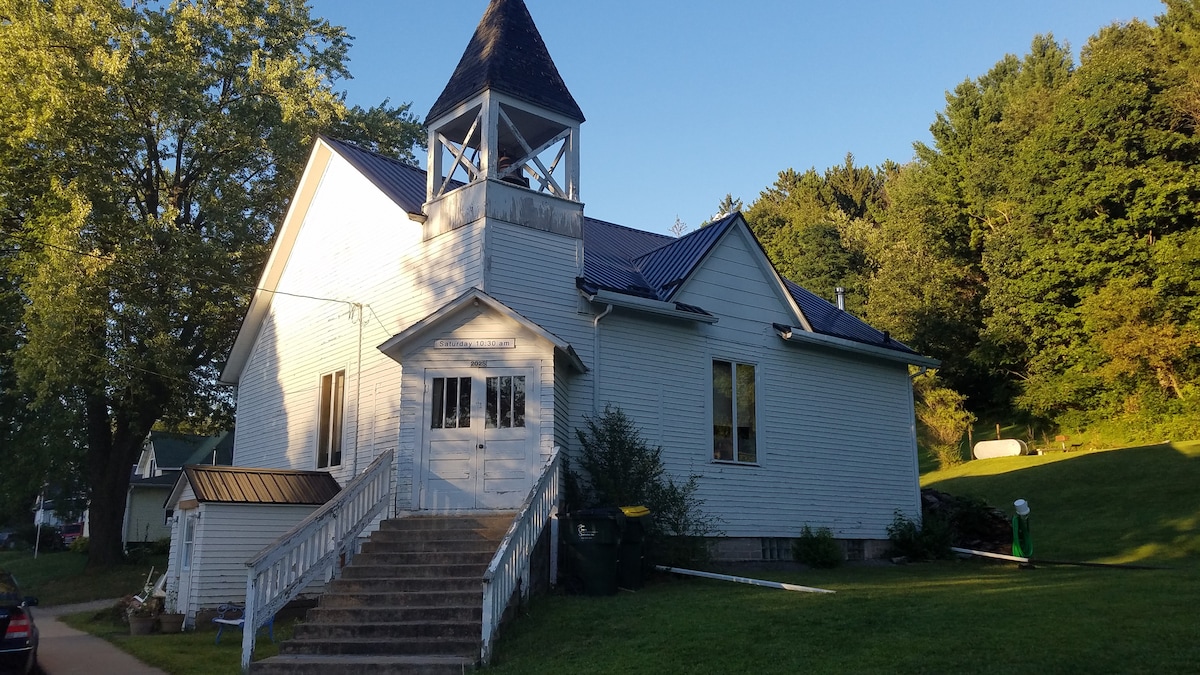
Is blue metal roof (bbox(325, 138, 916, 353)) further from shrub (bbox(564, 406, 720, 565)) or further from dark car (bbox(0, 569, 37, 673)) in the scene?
dark car (bbox(0, 569, 37, 673))

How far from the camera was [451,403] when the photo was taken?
44.3 feet

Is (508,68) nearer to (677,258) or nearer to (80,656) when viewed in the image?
(677,258)

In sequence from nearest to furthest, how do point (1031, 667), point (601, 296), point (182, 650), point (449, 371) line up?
1. point (1031, 667)
2. point (182, 650)
3. point (449, 371)
4. point (601, 296)

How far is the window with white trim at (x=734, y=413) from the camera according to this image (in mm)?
16469

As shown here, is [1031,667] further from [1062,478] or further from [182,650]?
[1062,478]

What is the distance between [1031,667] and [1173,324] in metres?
32.4

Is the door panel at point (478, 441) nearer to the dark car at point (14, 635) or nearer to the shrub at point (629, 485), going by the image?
the shrub at point (629, 485)

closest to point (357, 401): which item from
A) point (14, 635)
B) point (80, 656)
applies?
point (80, 656)

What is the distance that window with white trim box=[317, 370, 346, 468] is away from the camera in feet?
55.2

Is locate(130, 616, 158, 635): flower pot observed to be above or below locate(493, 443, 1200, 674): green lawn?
below

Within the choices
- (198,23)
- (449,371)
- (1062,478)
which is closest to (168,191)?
(198,23)

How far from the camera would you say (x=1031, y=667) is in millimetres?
7008

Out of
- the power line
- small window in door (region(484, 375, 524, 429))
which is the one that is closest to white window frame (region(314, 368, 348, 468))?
the power line

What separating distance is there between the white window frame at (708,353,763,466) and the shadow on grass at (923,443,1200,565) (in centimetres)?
690
